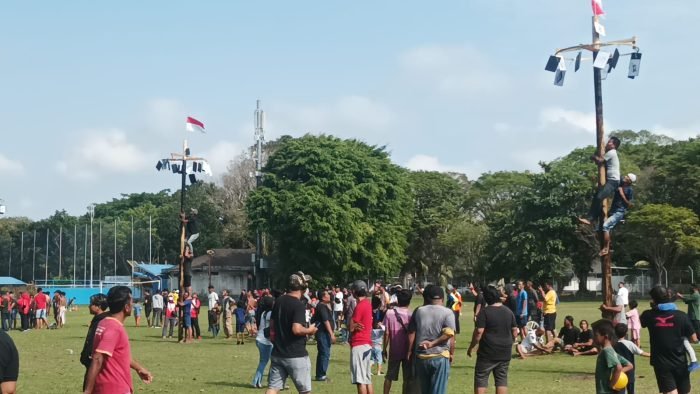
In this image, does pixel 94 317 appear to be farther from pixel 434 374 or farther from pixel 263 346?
pixel 263 346

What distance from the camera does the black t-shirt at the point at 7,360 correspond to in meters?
6.73

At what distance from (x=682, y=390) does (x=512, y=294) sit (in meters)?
12.2

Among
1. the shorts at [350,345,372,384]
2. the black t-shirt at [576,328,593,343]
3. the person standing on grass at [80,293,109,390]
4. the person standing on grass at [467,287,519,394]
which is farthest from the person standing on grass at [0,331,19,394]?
the black t-shirt at [576,328,593,343]

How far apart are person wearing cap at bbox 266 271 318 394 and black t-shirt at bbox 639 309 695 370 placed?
404 cm

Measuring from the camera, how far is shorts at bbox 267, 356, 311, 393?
9711 mm

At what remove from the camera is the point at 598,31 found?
46.1 ft

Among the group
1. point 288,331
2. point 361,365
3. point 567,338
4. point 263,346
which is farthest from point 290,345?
point 567,338

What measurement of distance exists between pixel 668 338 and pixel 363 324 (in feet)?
13.0

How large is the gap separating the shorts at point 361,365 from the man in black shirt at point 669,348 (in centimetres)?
364

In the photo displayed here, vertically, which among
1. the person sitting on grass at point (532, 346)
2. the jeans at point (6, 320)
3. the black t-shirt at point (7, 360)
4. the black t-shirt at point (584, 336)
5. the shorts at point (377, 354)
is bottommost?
the jeans at point (6, 320)

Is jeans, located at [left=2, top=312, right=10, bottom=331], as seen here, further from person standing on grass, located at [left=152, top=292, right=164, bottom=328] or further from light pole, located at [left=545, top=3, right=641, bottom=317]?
light pole, located at [left=545, top=3, right=641, bottom=317]

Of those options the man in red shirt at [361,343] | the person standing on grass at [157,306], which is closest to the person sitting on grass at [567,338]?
the man in red shirt at [361,343]

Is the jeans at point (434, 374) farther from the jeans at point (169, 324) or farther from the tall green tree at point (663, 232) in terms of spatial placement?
the tall green tree at point (663, 232)

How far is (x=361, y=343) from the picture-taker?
11570mm
